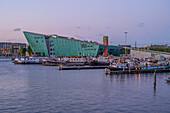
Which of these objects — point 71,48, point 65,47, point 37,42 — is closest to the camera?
point 71,48

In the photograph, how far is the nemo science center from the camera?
16012cm

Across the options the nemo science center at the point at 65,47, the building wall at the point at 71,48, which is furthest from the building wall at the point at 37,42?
the building wall at the point at 71,48

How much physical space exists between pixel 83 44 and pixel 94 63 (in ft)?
165

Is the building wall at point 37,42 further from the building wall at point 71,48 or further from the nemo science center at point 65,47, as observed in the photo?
the building wall at point 71,48

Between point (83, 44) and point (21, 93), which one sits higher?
point (83, 44)

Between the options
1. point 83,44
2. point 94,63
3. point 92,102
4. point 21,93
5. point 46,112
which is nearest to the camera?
point 46,112

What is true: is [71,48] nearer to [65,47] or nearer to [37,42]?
[65,47]

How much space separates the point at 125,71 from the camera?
61812 millimetres

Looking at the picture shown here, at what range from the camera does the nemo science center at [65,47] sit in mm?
160125

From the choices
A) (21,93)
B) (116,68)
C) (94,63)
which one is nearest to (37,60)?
(94,63)

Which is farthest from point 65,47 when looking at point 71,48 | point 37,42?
point 37,42

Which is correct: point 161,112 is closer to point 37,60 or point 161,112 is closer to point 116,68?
point 116,68

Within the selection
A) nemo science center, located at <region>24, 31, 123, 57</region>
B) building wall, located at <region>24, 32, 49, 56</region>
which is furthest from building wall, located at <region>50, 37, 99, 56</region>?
building wall, located at <region>24, 32, 49, 56</region>

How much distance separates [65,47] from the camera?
166 m
